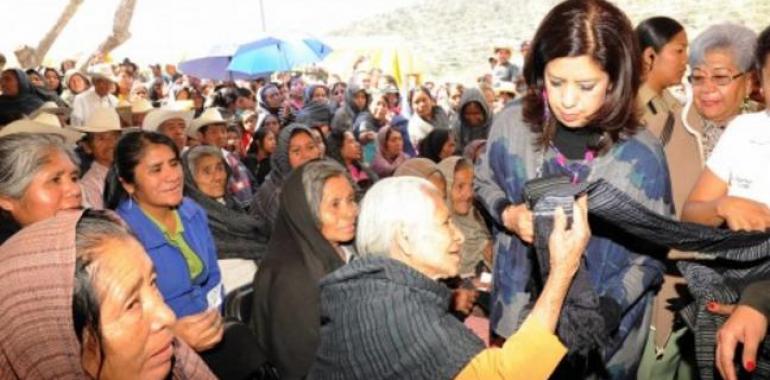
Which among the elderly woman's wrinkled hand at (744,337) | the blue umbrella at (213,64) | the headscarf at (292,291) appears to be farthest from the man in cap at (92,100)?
the elderly woman's wrinkled hand at (744,337)

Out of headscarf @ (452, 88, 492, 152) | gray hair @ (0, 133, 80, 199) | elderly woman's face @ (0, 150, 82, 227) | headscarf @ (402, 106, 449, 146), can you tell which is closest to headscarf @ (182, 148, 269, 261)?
elderly woman's face @ (0, 150, 82, 227)

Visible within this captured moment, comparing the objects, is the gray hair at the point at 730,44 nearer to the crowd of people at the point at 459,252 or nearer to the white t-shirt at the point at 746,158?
the crowd of people at the point at 459,252

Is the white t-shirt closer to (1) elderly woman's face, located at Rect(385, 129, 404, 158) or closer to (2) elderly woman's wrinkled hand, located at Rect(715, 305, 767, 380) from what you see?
(2) elderly woman's wrinkled hand, located at Rect(715, 305, 767, 380)

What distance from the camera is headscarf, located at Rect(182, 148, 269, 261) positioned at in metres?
4.99

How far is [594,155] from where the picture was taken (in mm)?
2262

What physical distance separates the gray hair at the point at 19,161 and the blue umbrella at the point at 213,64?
466 inches

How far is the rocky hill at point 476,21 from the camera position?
90.4 ft

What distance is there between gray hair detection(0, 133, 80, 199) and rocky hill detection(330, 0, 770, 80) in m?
23.8

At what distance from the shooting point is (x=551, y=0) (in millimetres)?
40875

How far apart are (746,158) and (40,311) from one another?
1939mm

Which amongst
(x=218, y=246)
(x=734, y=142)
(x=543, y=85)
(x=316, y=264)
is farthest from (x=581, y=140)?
(x=218, y=246)

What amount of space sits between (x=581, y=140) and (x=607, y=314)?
576 mm

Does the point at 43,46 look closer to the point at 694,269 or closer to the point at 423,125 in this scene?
the point at 423,125

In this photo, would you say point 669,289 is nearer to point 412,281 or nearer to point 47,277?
point 412,281
